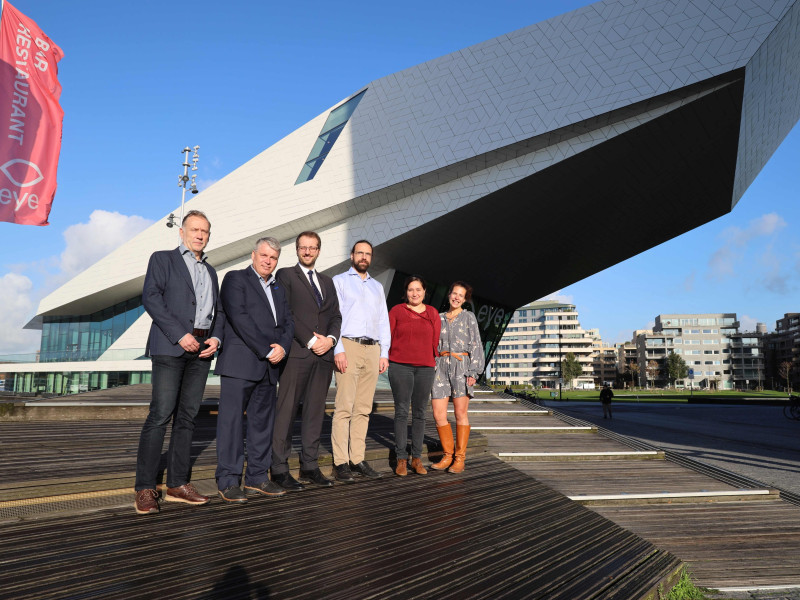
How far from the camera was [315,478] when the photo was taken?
11.9ft

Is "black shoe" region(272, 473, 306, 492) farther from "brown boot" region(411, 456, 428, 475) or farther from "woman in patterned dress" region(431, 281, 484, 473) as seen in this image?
"woman in patterned dress" region(431, 281, 484, 473)

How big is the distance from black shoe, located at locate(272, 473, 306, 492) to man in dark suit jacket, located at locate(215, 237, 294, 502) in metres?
0.11

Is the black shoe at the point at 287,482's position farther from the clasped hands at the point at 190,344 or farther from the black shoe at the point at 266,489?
the clasped hands at the point at 190,344

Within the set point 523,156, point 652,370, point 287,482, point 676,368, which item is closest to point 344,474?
point 287,482

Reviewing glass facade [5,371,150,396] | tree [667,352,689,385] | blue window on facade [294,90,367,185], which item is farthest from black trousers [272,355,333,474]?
tree [667,352,689,385]

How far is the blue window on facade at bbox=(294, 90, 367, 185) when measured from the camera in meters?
19.6

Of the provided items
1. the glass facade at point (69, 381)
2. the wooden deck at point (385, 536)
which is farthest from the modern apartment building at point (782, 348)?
the wooden deck at point (385, 536)

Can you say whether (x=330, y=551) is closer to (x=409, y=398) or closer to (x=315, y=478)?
(x=315, y=478)

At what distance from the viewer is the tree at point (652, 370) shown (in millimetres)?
95062

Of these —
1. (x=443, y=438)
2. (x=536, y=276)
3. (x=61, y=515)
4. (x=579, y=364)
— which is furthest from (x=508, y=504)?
(x=579, y=364)

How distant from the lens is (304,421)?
363cm

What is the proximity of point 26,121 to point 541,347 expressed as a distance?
104 meters

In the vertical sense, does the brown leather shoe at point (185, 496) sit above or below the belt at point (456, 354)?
below

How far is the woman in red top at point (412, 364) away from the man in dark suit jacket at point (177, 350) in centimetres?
154
